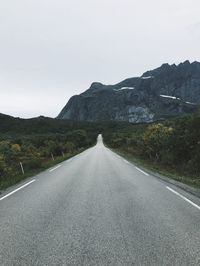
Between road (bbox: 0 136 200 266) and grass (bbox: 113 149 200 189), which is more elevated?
road (bbox: 0 136 200 266)

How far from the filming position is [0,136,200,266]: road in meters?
5.43

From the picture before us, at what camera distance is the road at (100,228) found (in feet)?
17.8

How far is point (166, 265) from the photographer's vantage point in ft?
16.5

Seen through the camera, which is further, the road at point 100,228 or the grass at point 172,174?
the grass at point 172,174

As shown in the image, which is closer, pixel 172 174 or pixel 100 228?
pixel 100 228

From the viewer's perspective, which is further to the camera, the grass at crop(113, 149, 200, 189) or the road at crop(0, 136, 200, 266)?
the grass at crop(113, 149, 200, 189)

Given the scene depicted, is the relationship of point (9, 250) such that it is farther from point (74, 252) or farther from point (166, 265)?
point (166, 265)

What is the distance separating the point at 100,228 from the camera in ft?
23.8

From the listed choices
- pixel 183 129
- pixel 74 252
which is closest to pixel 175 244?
pixel 74 252

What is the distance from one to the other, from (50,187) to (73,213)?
5258 mm

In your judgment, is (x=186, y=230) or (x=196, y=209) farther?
(x=196, y=209)

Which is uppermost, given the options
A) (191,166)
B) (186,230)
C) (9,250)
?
(9,250)

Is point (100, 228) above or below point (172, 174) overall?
above

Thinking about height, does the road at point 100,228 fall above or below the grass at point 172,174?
above
